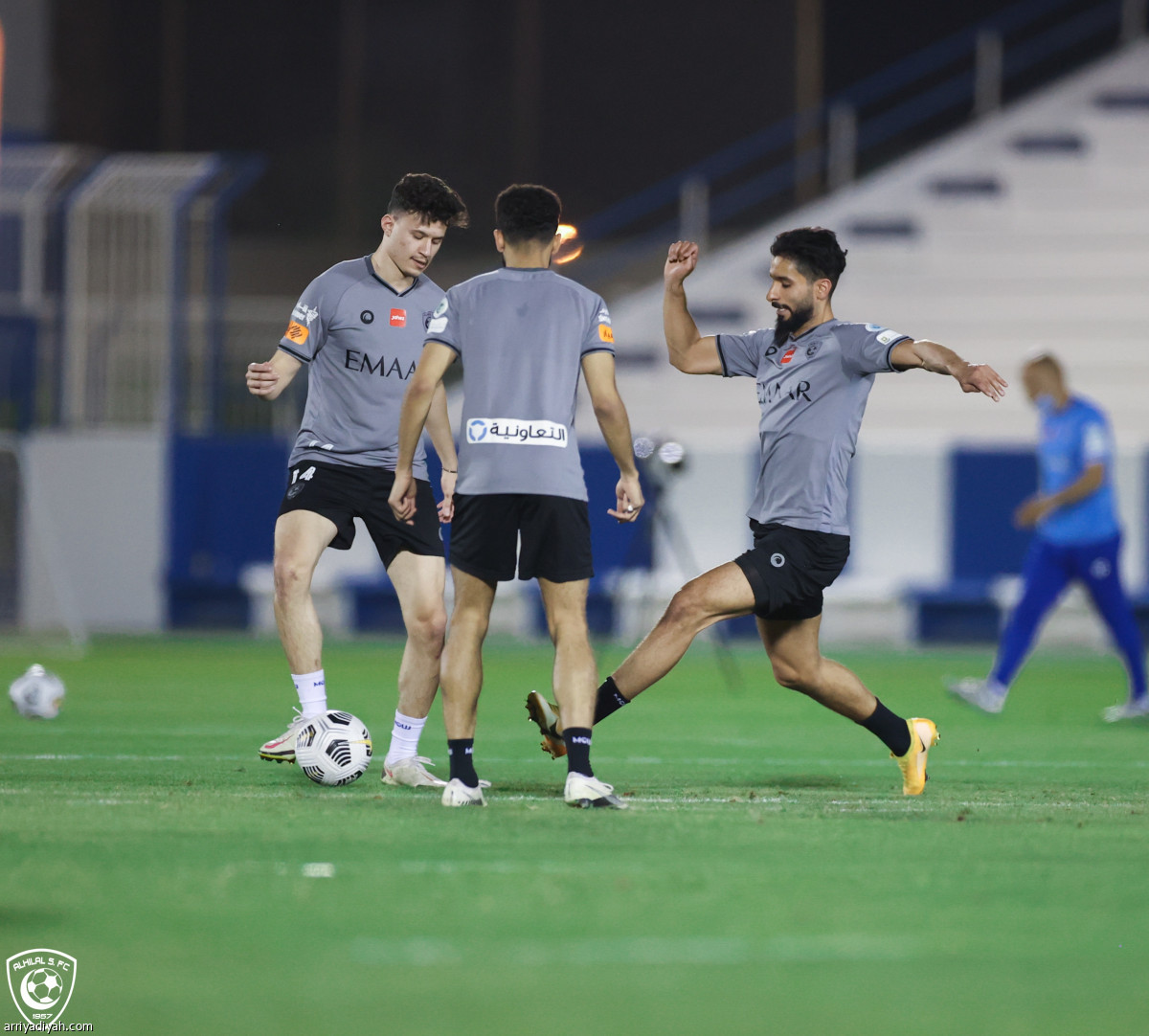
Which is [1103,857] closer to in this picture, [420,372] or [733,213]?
[420,372]

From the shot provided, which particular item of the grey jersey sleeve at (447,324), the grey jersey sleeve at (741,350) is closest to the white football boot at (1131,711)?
the grey jersey sleeve at (741,350)

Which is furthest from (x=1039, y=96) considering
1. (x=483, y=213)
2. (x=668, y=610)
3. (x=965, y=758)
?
(x=668, y=610)

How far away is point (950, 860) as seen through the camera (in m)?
4.91

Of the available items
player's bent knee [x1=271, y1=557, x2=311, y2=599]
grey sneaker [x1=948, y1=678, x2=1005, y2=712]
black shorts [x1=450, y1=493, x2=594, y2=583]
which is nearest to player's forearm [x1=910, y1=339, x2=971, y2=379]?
black shorts [x1=450, y1=493, x2=594, y2=583]

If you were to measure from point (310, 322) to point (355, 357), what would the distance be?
0.22 metres

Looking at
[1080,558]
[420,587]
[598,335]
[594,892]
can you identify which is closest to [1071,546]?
[1080,558]

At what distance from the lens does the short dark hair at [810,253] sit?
646 centimetres

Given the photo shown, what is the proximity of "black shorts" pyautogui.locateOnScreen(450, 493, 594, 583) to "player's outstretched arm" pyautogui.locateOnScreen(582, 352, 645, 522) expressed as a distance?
181 mm

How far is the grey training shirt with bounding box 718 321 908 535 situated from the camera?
6391 mm

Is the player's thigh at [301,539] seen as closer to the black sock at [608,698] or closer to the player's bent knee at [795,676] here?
the black sock at [608,698]

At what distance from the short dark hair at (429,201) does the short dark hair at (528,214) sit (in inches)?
22.8

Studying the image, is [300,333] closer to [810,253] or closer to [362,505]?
[362,505]

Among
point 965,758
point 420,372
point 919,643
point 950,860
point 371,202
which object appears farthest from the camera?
point 371,202

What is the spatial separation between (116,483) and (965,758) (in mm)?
11930
